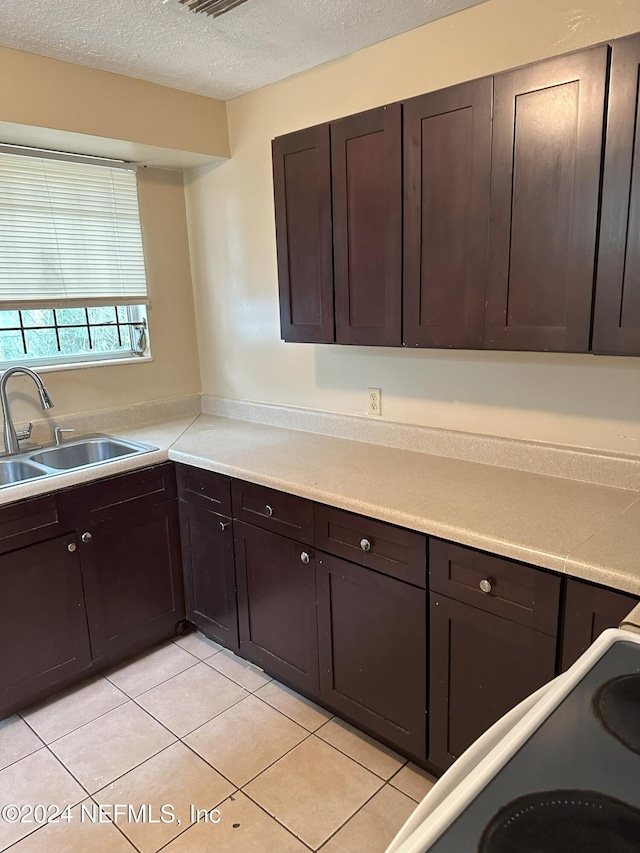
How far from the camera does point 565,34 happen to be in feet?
5.68

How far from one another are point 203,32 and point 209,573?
2076 mm

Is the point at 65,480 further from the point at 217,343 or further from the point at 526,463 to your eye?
the point at 526,463

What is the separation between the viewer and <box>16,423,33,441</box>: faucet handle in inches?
103

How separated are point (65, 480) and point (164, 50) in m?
1.66

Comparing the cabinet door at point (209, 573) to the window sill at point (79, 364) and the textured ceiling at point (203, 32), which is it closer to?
the window sill at point (79, 364)

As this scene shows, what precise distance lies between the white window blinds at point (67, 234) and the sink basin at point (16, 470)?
0.68 metres

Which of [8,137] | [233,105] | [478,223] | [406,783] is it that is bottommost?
[406,783]

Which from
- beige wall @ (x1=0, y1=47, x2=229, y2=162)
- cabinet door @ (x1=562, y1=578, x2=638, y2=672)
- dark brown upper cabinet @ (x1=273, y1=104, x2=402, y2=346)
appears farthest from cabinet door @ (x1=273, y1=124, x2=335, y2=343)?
cabinet door @ (x1=562, y1=578, x2=638, y2=672)

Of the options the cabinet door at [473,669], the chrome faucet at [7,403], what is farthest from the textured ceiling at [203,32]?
the cabinet door at [473,669]

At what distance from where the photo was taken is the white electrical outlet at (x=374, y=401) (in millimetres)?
2471

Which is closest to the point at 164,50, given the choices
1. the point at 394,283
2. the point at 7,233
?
the point at 7,233

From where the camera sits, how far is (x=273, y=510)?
216cm

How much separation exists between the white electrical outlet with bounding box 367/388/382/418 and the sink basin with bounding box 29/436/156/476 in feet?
3.20

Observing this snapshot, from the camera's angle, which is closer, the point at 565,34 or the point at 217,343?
the point at 565,34
